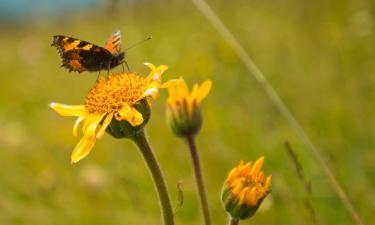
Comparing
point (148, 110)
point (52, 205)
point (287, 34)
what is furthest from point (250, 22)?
point (148, 110)

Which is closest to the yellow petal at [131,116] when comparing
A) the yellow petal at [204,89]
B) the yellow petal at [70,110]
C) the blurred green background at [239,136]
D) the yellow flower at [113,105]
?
the yellow flower at [113,105]

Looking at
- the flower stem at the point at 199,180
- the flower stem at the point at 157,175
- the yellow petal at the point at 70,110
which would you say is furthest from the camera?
the yellow petal at the point at 70,110

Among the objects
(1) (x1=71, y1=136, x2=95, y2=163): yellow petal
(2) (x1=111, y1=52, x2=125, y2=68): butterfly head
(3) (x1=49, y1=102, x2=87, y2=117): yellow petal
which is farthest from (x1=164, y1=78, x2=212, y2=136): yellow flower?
(1) (x1=71, y1=136, x2=95, y2=163): yellow petal

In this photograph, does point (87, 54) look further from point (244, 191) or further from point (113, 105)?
point (244, 191)

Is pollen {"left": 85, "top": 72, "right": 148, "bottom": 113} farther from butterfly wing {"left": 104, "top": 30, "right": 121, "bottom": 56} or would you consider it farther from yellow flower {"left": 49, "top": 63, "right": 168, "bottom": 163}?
butterfly wing {"left": 104, "top": 30, "right": 121, "bottom": 56}

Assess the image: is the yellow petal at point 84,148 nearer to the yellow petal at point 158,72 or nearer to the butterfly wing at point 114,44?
the yellow petal at point 158,72

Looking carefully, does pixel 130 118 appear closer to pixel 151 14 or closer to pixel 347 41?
pixel 347 41
